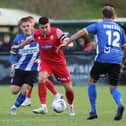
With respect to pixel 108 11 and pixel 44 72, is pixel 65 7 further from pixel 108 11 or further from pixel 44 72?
pixel 108 11

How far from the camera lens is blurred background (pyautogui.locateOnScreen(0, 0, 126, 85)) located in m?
27.2

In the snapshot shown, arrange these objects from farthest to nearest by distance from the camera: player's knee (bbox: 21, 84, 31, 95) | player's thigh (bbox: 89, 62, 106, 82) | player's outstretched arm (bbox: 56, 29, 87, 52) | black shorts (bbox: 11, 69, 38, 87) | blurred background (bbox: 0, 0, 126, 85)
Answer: blurred background (bbox: 0, 0, 126, 85) → black shorts (bbox: 11, 69, 38, 87) → player's knee (bbox: 21, 84, 31, 95) → player's thigh (bbox: 89, 62, 106, 82) → player's outstretched arm (bbox: 56, 29, 87, 52)

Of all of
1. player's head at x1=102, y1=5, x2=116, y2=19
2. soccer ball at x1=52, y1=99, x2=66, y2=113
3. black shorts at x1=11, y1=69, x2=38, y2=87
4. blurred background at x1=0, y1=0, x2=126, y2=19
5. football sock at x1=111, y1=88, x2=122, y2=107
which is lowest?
soccer ball at x1=52, y1=99, x2=66, y2=113

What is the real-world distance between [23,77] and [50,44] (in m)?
2.12

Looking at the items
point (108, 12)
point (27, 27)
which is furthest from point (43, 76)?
point (108, 12)

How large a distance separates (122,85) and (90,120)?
1311cm

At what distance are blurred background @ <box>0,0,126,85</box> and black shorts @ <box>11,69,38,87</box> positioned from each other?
9.87 m

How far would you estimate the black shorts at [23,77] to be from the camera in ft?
55.3

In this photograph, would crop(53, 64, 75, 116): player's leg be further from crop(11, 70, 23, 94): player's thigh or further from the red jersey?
crop(11, 70, 23, 94): player's thigh

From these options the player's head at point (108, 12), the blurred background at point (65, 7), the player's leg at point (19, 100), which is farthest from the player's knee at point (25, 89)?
the blurred background at point (65, 7)

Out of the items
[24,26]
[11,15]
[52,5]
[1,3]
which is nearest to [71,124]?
[24,26]

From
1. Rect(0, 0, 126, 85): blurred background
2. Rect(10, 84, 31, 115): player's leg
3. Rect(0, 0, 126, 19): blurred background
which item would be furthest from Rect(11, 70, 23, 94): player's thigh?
Rect(0, 0, 126, 19): blurred background

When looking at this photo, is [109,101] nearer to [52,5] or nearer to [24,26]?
[24,26]

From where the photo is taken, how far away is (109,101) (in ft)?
63.8
